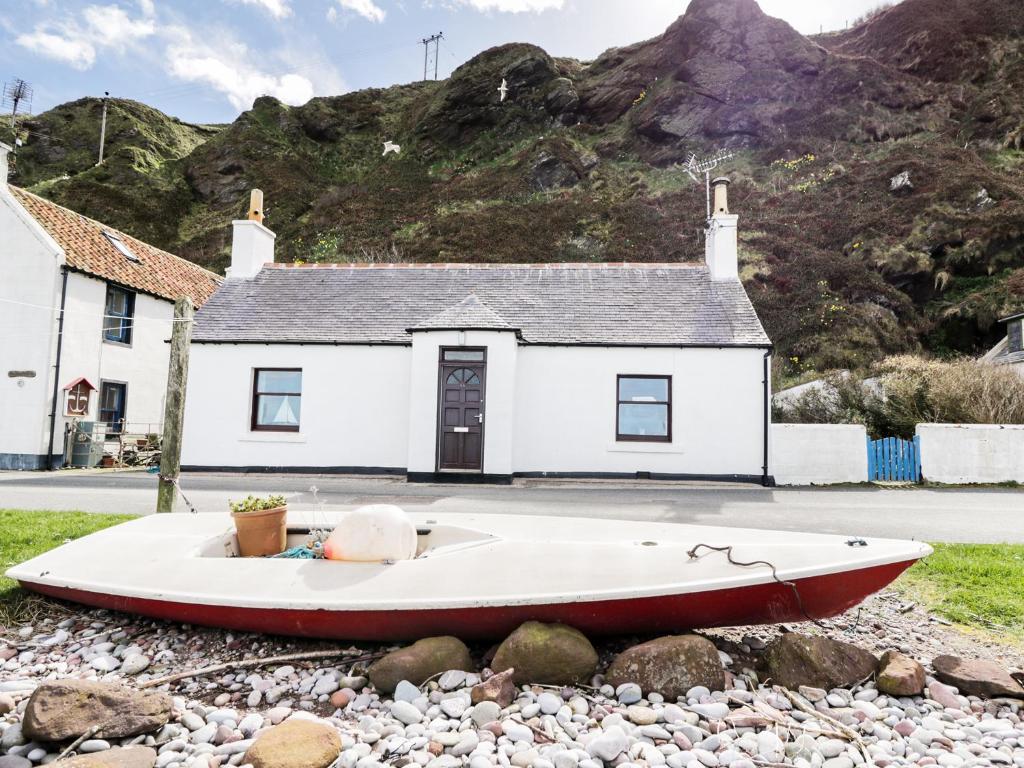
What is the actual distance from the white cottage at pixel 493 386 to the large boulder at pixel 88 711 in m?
→ 9.23

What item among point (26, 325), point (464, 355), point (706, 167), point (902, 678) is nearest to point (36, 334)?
point (26, 325)

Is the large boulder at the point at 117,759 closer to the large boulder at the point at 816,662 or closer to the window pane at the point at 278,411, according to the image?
the large boulder at the point at 816,662

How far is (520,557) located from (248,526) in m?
2.26

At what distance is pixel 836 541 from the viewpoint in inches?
155

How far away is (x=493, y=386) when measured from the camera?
12.4 meters

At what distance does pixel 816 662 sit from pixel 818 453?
987cm

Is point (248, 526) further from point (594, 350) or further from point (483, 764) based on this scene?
point (594, 350)

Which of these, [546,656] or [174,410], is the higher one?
[174,410]

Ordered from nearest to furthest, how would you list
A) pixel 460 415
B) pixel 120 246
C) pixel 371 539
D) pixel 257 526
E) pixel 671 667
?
pixel 671 667 → pixel 371 539 → pixel 257 526 → pixel 460 415 → pixel 120 246

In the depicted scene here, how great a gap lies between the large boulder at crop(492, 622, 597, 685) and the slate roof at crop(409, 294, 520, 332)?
366 inches

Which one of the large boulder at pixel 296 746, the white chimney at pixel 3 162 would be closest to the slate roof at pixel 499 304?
the white chimney at pixel 3 162

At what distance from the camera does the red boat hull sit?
362 centimetres

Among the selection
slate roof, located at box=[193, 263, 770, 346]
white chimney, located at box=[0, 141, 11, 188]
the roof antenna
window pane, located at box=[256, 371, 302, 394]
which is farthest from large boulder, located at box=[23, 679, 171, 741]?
white chimney, located at box=[0, 141, 11, 188]

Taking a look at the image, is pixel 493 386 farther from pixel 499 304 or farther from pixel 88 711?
pixel 88 711
